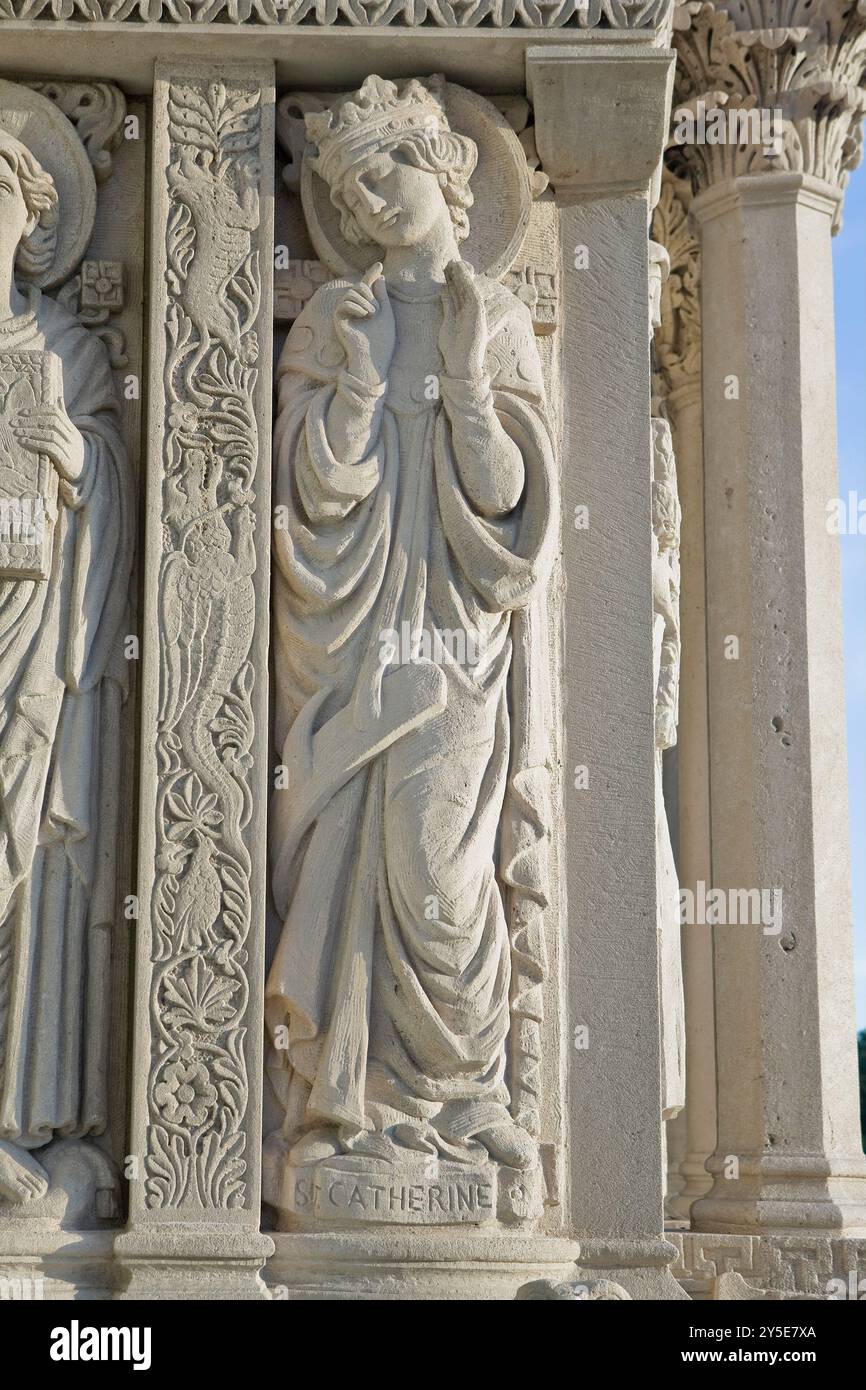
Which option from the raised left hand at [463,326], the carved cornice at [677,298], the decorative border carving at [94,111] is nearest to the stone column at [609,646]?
the raised left hand at [463,326]

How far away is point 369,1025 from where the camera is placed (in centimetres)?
715

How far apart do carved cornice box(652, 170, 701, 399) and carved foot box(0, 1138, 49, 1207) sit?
233 inches

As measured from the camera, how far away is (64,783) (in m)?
7.41

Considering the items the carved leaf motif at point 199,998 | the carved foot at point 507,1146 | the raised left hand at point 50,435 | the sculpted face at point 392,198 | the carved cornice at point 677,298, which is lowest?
the carved foot at point 507,1146

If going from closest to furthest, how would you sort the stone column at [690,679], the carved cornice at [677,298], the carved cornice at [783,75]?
the carved cornice at [783,75]
the carved cornice at [677,298]
the stone column at [690,679]

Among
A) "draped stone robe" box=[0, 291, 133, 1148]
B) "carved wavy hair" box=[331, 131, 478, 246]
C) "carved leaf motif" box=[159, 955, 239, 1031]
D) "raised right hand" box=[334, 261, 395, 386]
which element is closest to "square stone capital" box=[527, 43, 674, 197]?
"carved wavy hair" box=[331, 131, 478, 246]

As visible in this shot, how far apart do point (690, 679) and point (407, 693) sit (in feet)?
16.9

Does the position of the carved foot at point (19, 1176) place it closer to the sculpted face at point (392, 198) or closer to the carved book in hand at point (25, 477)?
the carved book in hand at point (25, 477)

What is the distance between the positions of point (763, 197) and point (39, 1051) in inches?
241

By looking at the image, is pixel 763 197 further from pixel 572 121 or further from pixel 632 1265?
pixel 632 1265

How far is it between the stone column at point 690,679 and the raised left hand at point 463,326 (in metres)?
4.14

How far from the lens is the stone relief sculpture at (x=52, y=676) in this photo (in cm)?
722
